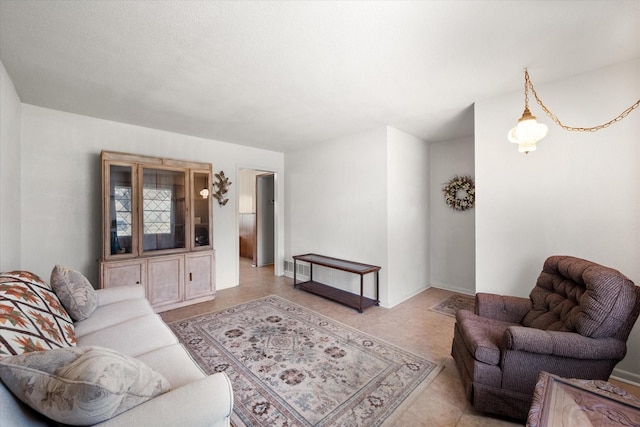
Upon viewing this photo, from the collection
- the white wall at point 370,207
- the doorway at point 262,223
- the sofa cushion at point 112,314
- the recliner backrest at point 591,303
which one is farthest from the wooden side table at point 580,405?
the doorway at point 262,223

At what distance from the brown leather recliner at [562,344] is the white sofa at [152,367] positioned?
1582mm

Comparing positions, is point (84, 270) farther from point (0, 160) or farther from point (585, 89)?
point (585, 89)

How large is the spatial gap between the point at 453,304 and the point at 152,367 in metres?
3.67

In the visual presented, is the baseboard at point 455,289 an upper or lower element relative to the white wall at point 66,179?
lower

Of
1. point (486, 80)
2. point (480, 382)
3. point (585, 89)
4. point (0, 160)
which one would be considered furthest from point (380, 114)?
point (0, 160)

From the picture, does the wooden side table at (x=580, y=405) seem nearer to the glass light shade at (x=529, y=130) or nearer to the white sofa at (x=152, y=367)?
the white sofa at (x=152, y=367)

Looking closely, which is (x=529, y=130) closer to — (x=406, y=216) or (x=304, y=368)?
(x=406, y=216)

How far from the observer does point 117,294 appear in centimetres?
245

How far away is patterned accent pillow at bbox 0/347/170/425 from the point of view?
2.78ft

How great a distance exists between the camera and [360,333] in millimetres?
2854

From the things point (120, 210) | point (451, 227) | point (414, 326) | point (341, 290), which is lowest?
point (414, 326)

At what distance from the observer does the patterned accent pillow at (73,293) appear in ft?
6.34

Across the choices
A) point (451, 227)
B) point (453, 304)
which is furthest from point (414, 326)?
point (451, 227)

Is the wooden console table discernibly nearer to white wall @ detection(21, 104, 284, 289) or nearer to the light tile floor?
the light tile floor
